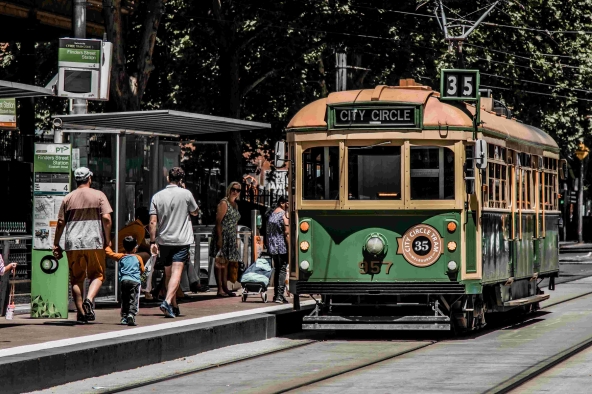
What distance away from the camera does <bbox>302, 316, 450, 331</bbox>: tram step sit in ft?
48.5

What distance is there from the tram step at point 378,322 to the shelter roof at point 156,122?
2.86m

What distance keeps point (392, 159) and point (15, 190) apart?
11.7 meters

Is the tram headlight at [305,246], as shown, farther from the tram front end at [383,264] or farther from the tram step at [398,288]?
the tram step at [398,288]

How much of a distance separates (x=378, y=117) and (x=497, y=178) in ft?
6.83

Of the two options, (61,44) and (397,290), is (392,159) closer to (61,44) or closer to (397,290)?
(397,290)

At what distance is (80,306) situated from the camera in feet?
44.7

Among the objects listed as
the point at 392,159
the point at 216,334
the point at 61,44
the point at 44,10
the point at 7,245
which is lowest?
the point at 216,334

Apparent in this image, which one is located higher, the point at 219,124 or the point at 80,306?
the point at 219,124

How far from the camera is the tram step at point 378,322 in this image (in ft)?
48.5

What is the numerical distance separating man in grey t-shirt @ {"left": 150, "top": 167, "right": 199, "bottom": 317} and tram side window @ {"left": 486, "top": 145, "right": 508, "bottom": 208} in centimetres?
373

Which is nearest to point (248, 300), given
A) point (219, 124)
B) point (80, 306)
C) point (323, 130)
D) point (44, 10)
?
point (219, 124)

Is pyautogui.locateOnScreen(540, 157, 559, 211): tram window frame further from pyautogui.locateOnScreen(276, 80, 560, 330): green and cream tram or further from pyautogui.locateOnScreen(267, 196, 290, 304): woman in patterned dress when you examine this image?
pyautogui.locateOnScreen(276, 80, 560, 330): green and cream tram

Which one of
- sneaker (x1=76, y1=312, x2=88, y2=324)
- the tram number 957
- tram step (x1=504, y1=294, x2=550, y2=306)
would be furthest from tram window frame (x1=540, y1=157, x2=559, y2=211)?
sneaker (x1=76, y1=312, x2=88, y2=324)

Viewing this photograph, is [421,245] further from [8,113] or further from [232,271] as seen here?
[8,113]
